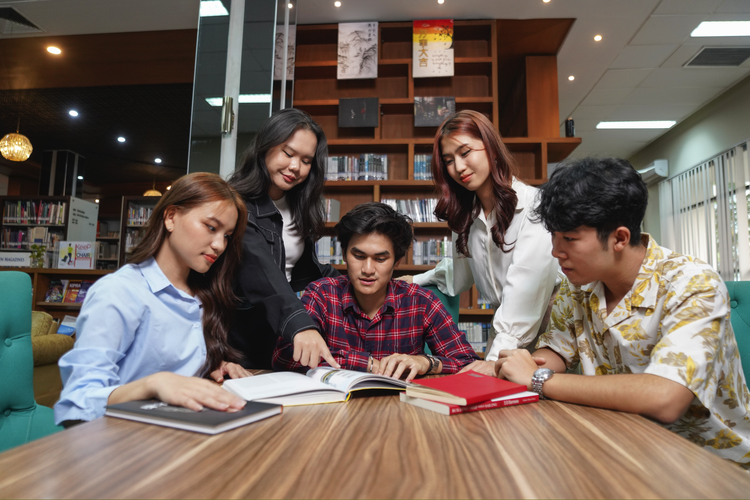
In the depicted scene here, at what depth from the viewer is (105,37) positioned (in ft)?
14.9

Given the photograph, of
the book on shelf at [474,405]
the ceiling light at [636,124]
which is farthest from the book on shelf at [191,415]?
the ceiling light at [636,124]

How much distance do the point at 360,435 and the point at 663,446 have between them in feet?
1.46

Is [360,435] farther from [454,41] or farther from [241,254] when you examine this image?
[454,41]

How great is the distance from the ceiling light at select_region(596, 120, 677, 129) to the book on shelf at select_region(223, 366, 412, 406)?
23.1 feet

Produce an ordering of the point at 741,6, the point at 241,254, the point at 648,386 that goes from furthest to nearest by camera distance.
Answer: the point at 741,6, the point at 241,254, the point at 648,386

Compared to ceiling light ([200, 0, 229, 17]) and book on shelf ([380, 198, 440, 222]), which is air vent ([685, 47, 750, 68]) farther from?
ceiling light ([200, 0, 229, 17])

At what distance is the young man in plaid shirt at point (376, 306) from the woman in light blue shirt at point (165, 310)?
0.36 m

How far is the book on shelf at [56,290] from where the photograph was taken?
3934 mm

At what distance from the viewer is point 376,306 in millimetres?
1694

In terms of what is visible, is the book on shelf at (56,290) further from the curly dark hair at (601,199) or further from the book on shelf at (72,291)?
the curly dark hair at (601,199)

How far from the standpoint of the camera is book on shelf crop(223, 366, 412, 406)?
92 centimetres

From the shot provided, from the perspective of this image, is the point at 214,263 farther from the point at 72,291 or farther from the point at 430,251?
the point at 72,291

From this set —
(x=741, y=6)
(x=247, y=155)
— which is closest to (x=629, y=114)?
(x=741, y=6)

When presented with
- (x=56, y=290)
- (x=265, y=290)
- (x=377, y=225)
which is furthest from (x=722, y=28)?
(x=56, y=290)
